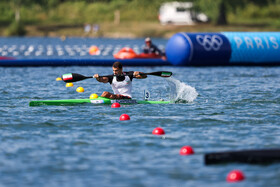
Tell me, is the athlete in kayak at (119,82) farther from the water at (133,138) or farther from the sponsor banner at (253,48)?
the sponsor banner at (253,48)

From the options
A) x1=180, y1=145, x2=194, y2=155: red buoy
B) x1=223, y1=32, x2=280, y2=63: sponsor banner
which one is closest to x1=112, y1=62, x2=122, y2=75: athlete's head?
x1=180, y1=145, x2=194, y2=155: red buoy

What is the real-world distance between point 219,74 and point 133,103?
1060cm

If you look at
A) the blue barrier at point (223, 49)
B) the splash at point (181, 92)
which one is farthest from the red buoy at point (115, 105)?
the blue barrier at point (223, 49)

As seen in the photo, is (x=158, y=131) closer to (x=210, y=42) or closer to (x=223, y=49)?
(x=210, y=42)

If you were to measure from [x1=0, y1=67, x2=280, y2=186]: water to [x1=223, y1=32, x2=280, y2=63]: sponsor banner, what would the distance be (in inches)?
345

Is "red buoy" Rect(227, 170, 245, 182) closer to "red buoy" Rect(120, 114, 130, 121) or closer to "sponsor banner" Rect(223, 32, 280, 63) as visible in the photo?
"red buoy" Rect(120, 114, 130, 121)

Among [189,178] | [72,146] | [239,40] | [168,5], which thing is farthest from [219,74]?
[168,5]

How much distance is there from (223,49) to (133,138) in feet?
59.1

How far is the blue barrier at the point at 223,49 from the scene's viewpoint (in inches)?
1122

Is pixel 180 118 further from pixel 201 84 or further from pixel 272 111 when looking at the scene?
pixel 201 84

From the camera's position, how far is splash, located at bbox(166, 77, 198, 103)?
54.9 ft

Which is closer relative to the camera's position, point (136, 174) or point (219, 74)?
point (136, 174)

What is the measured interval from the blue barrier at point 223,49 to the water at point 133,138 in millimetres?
8098

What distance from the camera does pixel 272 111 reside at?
15359mm
